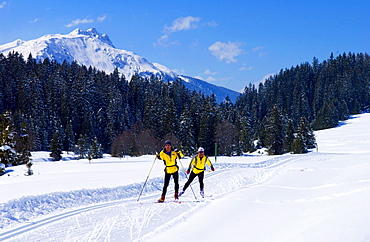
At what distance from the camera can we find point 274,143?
59406 mm

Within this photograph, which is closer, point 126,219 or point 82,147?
point 126,219

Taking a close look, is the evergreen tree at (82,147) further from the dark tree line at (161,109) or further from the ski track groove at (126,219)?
the ski track groove at (126,219)

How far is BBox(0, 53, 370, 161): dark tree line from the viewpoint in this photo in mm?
61375

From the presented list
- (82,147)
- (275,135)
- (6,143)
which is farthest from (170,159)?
(82,147)

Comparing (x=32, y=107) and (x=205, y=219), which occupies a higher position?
(x=32, y=107)

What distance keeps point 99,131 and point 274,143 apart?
53.2 metres

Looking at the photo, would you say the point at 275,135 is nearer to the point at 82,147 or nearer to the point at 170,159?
the point at 82,147

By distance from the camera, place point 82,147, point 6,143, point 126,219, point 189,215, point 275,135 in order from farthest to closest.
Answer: point 82,147, point 275,135, point 6,143, point 189,215, point 126,219

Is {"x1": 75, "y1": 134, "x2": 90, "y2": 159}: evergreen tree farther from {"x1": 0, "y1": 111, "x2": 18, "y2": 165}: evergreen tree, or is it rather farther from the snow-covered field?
the snow-covered field

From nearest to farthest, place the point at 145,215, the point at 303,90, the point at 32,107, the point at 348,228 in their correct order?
the point at 348,228, the point at 145,215, the point at 32,107, the point at 303,90

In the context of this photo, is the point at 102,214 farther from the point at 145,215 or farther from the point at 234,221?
the point at 234,221

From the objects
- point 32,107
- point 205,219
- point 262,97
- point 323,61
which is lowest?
point 205,219

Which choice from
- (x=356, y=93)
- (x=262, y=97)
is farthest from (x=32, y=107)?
(x=356, y=93)

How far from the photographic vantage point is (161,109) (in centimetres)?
8044
